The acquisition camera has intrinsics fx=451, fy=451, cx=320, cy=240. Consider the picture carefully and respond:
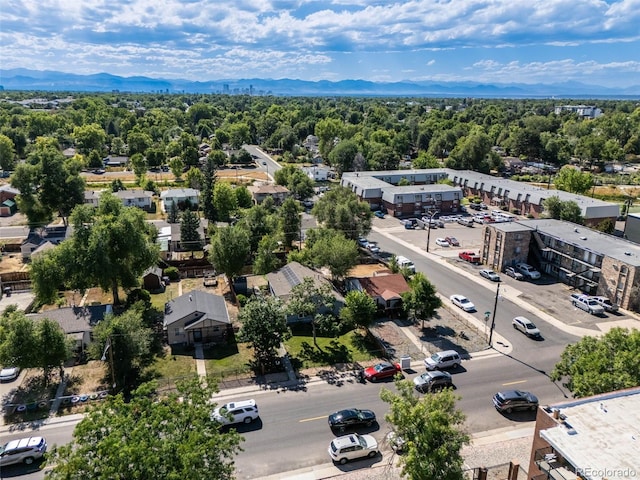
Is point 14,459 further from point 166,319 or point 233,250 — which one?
point 233,250

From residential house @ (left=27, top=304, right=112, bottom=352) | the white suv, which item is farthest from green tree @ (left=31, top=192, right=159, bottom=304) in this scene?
the white suv

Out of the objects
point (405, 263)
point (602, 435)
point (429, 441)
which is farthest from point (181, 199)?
point (602, 435)

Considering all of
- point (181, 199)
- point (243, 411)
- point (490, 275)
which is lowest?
point (490, 275)

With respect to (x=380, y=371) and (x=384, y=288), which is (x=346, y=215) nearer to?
(x=384, y=288)

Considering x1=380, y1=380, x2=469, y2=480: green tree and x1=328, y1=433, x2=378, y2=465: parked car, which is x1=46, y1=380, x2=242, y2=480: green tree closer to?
x1=380, y1=380, x2=469, y2=480: green tree

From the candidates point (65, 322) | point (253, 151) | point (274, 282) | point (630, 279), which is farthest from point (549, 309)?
point (253, 151)
